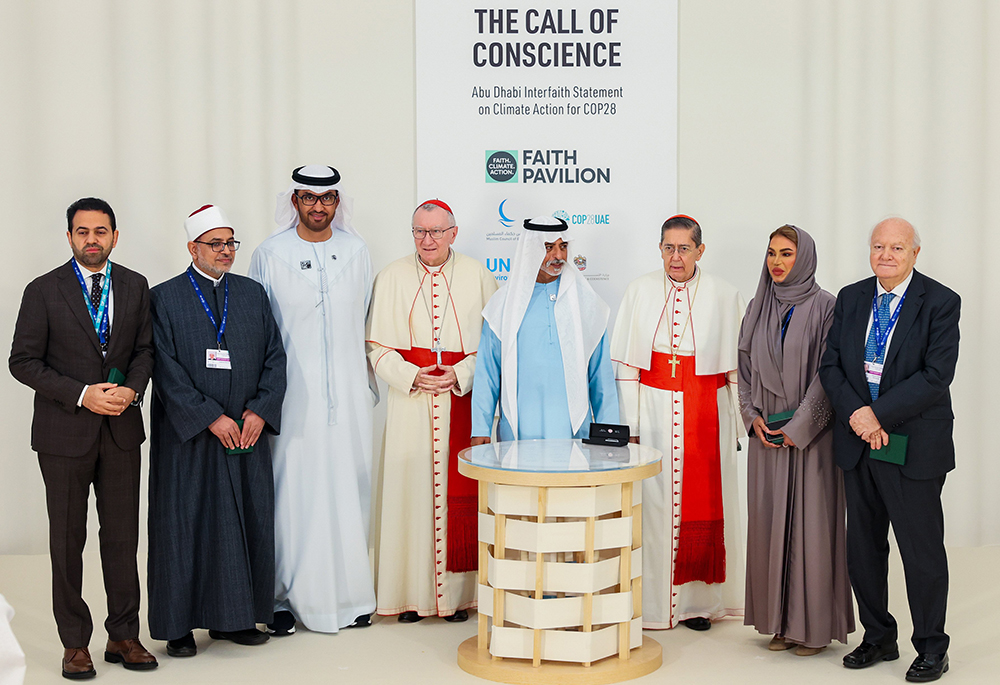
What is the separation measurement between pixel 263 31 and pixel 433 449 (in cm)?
267

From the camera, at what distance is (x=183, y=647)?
376cm

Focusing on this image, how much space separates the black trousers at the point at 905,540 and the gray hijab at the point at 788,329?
0.43 meters

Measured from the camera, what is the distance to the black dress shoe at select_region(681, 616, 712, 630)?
4.13m

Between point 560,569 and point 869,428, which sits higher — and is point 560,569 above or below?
below

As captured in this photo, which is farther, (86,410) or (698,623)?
(698,623)

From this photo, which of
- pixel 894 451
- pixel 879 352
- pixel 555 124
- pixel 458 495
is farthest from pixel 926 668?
pixel 555 124

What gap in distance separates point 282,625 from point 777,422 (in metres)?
2.26

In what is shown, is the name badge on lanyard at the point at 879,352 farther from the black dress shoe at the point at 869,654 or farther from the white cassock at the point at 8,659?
the white cassock at the point at 8,659

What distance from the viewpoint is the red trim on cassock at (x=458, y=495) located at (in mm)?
4215

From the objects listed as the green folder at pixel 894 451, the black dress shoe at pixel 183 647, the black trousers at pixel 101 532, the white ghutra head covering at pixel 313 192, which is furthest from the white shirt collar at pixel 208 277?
the green folder at pixel 894 451

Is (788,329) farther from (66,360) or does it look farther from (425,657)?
(66,360)

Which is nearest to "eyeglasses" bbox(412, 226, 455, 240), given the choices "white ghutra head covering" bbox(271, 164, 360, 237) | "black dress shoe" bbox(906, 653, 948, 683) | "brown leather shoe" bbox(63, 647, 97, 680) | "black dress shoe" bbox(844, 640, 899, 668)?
"white ghutra head covering" bbox(271, 164, 360, 237)

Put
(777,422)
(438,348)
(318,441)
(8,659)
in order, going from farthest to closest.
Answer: (438,348), (318,441), (777,422), (8,659)

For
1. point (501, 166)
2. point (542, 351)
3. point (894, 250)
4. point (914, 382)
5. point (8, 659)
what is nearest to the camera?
point (8, 659)
